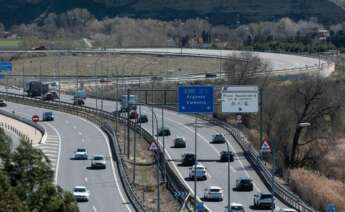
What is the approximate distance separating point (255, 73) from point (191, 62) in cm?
4134

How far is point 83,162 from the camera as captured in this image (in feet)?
229

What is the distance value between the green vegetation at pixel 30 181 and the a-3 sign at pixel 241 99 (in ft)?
69.7

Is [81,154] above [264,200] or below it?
below

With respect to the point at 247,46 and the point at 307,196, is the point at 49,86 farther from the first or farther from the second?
the point at 307,196

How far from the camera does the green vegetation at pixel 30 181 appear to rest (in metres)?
34.4

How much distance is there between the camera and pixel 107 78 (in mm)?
123062

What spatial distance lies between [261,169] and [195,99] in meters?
10.6

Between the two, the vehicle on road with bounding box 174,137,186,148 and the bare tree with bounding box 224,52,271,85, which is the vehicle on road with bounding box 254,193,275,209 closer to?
the vehicle on road with bounding box 174,137,186,148

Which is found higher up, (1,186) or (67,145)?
(1,186)

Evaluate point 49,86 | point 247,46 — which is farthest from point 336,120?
point 247,46

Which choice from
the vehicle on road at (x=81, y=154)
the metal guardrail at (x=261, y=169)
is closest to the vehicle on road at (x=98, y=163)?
the vehicle on road at (x=81, y=154)

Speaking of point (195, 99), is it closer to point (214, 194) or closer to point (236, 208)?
point (214, 194)

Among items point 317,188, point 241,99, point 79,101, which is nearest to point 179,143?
point 317,188

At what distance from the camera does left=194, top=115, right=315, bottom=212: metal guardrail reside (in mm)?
53656
